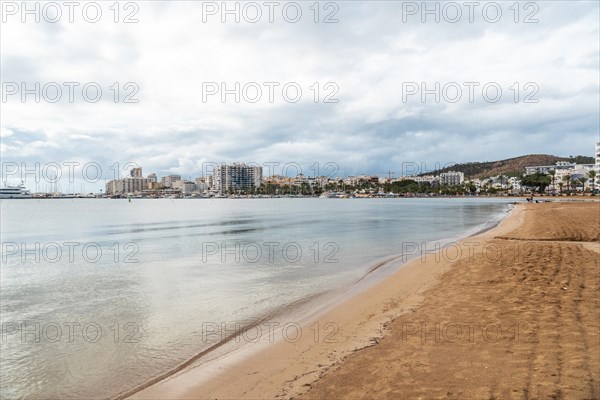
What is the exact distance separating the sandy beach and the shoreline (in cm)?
3

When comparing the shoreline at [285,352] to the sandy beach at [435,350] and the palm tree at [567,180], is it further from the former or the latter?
the palm tree at [567,180]

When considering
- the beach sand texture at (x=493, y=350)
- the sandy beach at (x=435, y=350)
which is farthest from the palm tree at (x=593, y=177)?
the sandy beach at (x=435, y=350)

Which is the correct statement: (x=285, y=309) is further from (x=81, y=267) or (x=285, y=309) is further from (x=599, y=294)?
(x=81, y=267)

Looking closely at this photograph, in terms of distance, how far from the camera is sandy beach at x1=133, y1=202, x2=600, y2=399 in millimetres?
5391

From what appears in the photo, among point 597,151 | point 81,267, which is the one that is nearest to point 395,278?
point 81,267

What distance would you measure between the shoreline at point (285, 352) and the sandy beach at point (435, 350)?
3cm

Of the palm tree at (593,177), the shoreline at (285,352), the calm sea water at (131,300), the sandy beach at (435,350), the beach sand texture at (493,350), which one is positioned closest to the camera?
the beach sand texture at (493,350)

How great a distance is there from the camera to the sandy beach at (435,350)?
539 centimetres

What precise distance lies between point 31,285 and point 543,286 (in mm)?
19541

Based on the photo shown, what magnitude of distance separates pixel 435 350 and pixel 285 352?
2.93 meters

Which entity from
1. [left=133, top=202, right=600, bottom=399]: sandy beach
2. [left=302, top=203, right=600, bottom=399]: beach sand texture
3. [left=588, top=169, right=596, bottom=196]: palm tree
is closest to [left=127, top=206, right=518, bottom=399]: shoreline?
[left=133, top=202, right=600, bottom=399]: sandy beach

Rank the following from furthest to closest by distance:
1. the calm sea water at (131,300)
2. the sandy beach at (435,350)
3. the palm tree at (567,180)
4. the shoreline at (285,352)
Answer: the palm tree at (567,180)
the calm sea water at (131,300)
the shoreline at (285,352)
the sandy beach at (435,350)

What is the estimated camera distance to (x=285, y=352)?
7891 mm

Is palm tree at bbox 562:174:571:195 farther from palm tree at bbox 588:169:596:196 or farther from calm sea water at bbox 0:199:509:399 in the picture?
calm sea water at bbox 0:199:509:399
